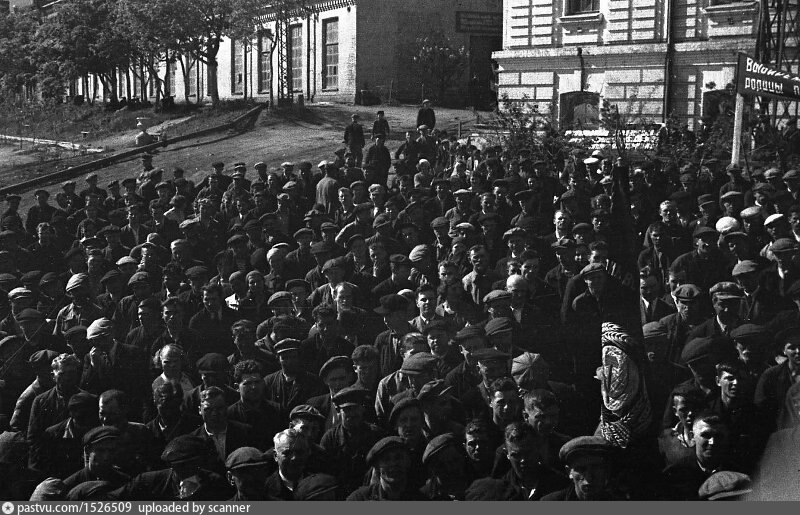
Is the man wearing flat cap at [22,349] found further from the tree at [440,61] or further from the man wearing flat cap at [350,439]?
the tree at [440,61]

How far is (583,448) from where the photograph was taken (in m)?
4.19

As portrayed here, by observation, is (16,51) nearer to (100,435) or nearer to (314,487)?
(100,435)

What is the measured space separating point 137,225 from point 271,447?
17.0 feet

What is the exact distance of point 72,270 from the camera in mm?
8016

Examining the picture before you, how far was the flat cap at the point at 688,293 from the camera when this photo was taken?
5.57 meters

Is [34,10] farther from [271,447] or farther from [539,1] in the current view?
[271,447]

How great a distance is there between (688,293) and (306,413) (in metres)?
2.37

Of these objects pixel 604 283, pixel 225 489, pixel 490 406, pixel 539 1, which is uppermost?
pixel 539 1

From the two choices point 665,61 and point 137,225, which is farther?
point 665,61

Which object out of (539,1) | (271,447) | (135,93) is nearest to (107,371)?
(271,447)

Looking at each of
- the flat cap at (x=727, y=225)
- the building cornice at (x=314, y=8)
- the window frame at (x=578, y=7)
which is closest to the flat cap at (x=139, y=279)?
the flat cap at (x=727, y=225)

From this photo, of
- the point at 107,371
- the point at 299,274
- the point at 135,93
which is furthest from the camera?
the point at 135,93

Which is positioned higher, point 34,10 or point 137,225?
point 34,10
